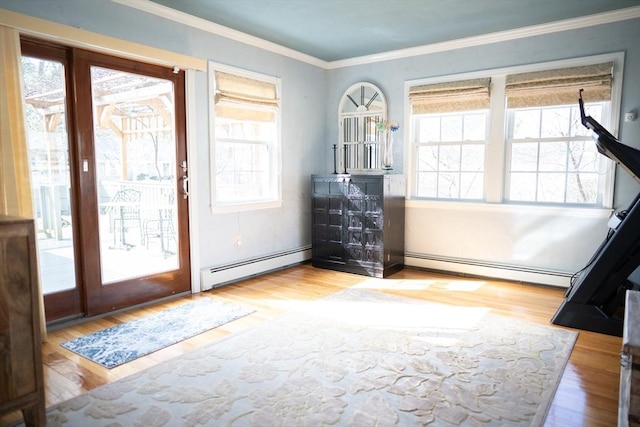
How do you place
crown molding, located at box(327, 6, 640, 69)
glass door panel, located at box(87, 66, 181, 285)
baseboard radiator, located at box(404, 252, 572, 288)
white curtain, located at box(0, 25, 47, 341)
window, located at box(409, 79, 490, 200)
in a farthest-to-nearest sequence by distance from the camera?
window, located at box(409, 79, 490, 200) < baseboard radiator, located at box(404, 252, 572, 288) < crown molding, located at box(327, 6, 640, 69) < glass door panel, located at box(87, 66, 181, 285) < white curtain, located at box(0, 25, 47, 341)

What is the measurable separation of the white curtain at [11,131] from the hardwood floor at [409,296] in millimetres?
1084

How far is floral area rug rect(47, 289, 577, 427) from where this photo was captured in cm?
212

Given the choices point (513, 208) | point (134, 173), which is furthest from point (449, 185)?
point (134, 173)

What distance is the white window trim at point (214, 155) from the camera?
425 centimetres

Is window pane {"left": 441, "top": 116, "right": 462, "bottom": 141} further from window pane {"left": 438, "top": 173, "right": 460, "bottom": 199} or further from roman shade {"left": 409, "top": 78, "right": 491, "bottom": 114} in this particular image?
window pane {"left": 438, "top": 173, "right": 460, "bottom": 199}

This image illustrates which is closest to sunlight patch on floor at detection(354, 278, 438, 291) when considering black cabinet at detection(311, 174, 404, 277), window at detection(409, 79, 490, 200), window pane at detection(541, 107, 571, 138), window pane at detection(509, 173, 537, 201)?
black cabinet at detection(311, 174, 404, 277)

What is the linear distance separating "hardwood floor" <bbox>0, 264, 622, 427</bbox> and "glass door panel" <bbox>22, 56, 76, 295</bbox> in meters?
0.54

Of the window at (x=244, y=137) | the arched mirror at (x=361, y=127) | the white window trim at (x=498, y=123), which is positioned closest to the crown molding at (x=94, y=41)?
the window at (x=244, y=137)

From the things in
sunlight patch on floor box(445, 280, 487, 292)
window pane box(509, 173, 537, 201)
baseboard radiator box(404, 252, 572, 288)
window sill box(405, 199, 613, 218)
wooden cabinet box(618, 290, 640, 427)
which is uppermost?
window pane box(509, 173, 537, 201)

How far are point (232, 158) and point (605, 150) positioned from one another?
3.48 m

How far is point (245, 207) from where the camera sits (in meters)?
4.71

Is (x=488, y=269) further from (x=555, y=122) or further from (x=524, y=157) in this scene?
(x=555, y=122)

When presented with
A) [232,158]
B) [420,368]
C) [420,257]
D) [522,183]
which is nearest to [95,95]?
[232,158]

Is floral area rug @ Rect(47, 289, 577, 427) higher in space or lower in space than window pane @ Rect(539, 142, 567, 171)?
lower
